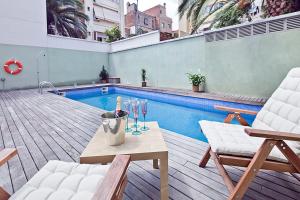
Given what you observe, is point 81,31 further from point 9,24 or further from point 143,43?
point 143,43

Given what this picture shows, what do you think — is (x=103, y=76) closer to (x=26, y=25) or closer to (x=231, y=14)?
(x=26, y=25)

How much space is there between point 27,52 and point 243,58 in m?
9.22

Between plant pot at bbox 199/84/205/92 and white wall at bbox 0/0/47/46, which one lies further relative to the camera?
white wall at bbox 0/0/47/46

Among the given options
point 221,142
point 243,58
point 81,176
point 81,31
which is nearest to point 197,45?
point 243,58

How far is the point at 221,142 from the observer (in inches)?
54.8

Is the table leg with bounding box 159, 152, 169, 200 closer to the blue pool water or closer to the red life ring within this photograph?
the blue pool water

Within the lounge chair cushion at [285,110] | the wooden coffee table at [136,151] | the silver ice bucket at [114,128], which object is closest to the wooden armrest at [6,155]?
the wooden coffee table at [136,151]

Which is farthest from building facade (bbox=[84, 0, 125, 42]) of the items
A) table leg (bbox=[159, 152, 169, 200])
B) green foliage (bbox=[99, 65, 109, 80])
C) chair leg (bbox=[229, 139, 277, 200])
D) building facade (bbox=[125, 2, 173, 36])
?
chair leg (bbox=[229, 139, 277, 200])

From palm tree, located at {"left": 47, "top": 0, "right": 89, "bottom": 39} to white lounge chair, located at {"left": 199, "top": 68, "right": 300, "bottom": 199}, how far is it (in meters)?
12.4

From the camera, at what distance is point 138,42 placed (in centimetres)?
944

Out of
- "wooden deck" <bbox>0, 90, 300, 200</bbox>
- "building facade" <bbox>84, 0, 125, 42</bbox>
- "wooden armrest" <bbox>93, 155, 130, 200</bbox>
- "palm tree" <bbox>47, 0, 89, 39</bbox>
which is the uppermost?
"building facade" <bbox>84, 0, 125, 42</bbox>

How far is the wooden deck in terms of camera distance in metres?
1.47

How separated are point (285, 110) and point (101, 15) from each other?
20007 mm

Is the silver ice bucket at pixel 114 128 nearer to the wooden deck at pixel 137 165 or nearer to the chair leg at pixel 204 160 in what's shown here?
→ the wooden deck at pixel 137 165
